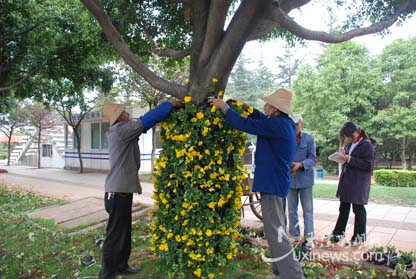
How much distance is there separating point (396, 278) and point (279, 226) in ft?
5.06

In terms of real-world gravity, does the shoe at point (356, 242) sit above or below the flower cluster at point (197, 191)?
below

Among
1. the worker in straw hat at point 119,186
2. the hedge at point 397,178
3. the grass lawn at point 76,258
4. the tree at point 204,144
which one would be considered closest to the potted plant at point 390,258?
the grass lawn at point 76,258

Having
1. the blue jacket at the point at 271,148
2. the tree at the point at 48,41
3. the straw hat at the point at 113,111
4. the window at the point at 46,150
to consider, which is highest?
the tree at the point at 48,41

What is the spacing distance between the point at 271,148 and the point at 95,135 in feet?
58.8

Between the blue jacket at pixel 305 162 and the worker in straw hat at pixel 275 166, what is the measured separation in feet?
5.44

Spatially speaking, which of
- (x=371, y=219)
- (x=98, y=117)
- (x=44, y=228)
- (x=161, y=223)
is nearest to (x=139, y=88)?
(x=98, y=117)

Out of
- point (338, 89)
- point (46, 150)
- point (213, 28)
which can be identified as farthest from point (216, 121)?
point (46, 150)

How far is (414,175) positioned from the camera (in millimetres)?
13844

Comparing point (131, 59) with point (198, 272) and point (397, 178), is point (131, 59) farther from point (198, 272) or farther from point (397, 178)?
point (397, 178)

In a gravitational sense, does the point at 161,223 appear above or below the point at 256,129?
below

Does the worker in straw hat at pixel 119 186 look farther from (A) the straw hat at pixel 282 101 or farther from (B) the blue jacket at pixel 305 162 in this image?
(B) the blue jacket at pixel 305 162

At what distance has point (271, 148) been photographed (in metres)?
3.44

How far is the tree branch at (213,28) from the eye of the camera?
3.87m

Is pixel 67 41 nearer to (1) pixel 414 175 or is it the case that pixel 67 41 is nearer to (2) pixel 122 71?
(2) pixel 122 71
